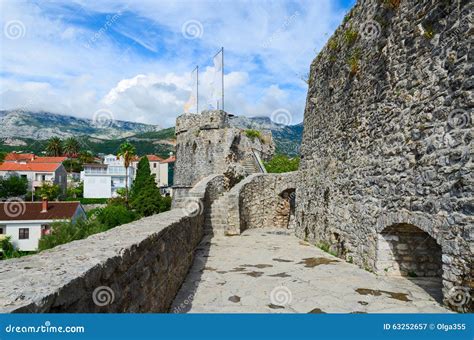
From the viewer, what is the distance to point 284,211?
56.7 ft

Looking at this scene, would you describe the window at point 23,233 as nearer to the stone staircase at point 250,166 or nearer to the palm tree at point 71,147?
the stone staircase at point 250,166

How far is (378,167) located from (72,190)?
70169 mm

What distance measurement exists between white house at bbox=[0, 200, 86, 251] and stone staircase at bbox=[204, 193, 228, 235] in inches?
1085

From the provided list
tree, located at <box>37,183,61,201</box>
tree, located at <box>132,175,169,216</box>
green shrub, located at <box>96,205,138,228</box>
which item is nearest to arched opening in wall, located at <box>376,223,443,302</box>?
green shrub, located at <box>96,205,138,228</box>

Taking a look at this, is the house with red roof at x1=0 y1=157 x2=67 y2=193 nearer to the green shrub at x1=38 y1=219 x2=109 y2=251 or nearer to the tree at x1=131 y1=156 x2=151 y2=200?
the tree at x1=131 y1=156 x2=151 y2=200

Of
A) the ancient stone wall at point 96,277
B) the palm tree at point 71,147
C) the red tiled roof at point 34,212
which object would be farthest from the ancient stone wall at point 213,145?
the palm tree at point 71,147

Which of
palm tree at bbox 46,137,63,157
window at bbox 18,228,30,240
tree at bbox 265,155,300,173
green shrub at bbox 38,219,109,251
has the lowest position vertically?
window at bbox 18,228,30,240

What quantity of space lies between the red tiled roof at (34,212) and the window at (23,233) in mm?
1114

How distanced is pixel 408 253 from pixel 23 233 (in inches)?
1572

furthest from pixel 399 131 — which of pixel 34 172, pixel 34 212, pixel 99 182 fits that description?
pixel 34 172

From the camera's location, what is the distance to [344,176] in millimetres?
8523

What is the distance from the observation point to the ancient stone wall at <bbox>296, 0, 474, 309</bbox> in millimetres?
4680

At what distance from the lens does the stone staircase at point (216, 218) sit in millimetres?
12828

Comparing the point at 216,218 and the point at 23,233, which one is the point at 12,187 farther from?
the point at 216,218
